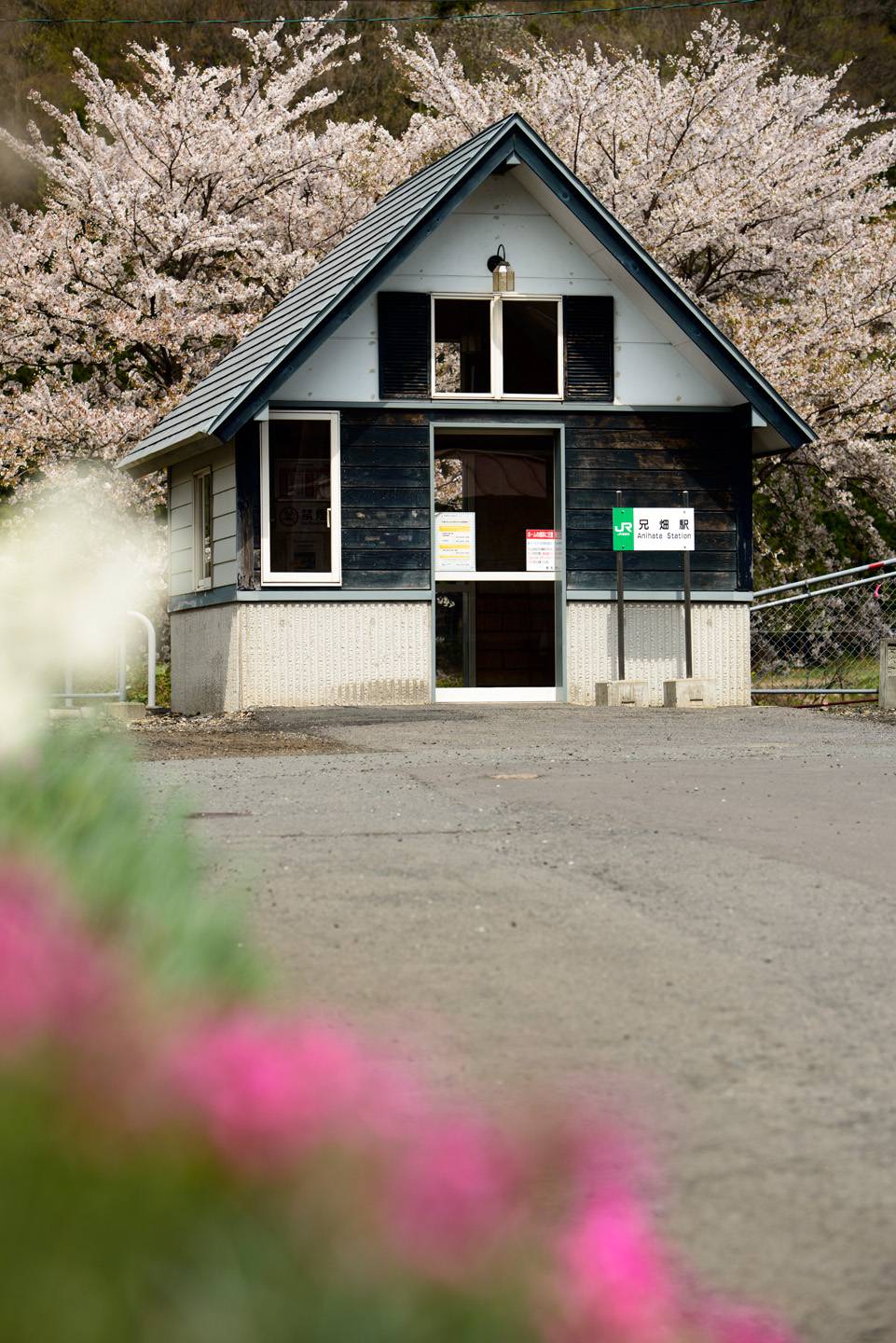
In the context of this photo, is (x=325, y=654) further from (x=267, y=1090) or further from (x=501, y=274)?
(x=267, y=1090)

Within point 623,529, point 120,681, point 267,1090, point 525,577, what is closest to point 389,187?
point 525,577

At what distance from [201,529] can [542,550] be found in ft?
13.4

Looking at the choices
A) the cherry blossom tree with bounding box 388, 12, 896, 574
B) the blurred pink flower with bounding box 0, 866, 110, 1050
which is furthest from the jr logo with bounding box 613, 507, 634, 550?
the blurred pink flower with bounding box 0, 866, 110, 1050

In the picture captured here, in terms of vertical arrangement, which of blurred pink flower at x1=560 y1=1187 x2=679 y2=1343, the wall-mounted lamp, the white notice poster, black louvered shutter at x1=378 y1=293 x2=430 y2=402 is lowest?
blurred pink flower at x1=560 y1=1187 x2=679 y2=1343

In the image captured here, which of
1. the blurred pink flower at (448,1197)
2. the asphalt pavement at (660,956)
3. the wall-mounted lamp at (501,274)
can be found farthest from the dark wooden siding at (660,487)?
the blurred pink flower at (448,1197)

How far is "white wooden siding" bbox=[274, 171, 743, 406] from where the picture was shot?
19047 mm

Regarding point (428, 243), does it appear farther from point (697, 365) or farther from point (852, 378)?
point (852, 378)

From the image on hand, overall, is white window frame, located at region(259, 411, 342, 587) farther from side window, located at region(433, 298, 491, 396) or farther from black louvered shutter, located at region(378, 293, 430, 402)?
side window, located at region(433, 298, 491, 396)

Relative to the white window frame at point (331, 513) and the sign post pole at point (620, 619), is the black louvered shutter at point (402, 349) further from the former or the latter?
the sign post pole at point (620, 619)

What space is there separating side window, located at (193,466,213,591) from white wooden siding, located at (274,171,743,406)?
346cm

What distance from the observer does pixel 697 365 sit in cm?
1925

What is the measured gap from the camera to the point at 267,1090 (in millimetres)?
1849

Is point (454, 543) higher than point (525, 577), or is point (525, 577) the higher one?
point (454, 543)

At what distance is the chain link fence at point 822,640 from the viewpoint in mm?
20047
